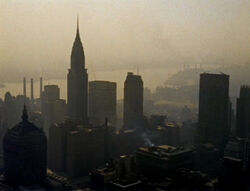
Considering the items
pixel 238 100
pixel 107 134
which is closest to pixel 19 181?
pixel 107 134

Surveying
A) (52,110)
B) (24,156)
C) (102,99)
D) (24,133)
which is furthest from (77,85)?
(24,156)

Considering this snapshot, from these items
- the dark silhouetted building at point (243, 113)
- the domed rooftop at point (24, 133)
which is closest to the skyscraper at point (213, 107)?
the dark silhouetted building at point (243, 113)

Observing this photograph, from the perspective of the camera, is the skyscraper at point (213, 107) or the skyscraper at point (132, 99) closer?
the skyscraper at point (213, 107)

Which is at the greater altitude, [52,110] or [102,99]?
[102,99]

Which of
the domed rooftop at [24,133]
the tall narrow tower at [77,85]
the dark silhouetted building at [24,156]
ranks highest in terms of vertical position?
the tall narrow tower at [77,85]

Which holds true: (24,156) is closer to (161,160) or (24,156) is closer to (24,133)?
(24,133)

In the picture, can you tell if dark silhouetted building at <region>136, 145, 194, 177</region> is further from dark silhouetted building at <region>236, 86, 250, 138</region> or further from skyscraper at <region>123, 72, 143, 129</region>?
skyscraper at <region>123, 72, 143, 129</region>

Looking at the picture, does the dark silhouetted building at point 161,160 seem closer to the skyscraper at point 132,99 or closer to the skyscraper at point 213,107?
the skyscraper at point 213,107

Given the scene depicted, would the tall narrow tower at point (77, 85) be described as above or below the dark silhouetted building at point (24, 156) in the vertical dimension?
above
